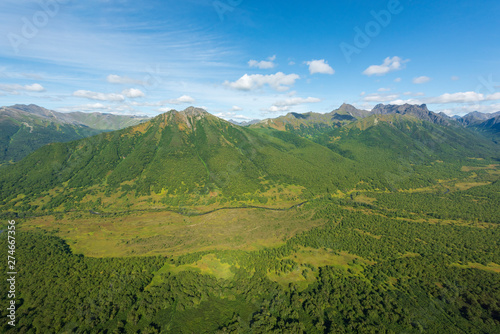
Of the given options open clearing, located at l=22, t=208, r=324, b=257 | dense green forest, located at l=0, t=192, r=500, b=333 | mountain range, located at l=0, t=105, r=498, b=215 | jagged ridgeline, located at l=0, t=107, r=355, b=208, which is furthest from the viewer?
jagged ridgeline, located at l=0, t=107, r=355, b=208

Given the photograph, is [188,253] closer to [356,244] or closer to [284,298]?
[284,298]

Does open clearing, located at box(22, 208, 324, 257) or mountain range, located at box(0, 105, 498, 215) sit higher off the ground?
mountain range, located at box(0, 105, 498, 215)

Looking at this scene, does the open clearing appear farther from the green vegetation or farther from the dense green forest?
the dense green forest

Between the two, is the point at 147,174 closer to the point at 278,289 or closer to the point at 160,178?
the point at 160,178

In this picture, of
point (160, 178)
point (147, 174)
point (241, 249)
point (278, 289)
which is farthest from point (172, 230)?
point (147, 174)

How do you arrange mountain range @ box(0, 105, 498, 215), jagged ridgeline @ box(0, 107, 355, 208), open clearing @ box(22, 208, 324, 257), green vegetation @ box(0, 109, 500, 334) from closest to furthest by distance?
green vegetation @ box(0, 109, 500, 334) → open clearing @ box(22, 208, 324, 257) → mountain range @ box(0, 105, 498, 215) → jagged ridgeline @ box(0, 107, 355, 208)

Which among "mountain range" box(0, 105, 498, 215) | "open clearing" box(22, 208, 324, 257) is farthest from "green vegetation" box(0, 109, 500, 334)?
"mountain range" box(0, 105, 498, 215)

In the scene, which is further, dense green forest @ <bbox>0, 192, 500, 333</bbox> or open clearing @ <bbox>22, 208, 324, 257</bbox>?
open clearing @ <bbox>22, 208, 324, 257</bbox>

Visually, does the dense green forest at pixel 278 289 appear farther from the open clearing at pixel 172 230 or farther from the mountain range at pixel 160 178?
the mountain range at pixel 160 178

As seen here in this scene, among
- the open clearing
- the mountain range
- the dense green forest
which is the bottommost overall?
the dense green forest

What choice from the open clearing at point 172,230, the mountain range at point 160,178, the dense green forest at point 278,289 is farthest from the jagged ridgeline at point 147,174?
the dense green forest at point 278,289

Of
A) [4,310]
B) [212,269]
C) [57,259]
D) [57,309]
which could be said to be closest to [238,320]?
[212,269]
